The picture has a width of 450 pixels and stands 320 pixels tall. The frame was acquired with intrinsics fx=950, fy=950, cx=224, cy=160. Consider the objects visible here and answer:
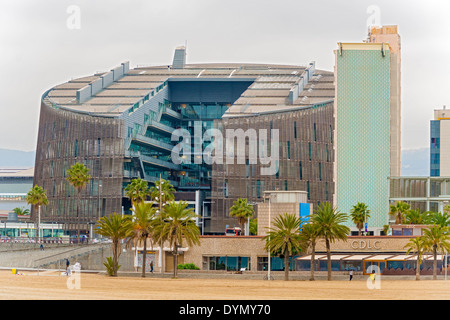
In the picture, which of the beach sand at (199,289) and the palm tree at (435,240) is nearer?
the beach sand at (199,289)

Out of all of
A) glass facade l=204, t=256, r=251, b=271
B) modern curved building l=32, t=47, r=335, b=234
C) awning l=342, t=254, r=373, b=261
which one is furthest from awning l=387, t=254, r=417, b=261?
modern curved building l=32, t=47, r=335, b=234

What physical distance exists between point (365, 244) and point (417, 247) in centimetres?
862

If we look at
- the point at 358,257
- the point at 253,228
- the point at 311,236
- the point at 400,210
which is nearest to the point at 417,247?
the point at 358,257

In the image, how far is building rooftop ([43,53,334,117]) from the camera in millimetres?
171250

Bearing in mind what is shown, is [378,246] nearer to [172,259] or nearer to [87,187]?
[172,259]

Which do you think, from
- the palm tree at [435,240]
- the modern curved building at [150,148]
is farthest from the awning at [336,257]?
the modern curved building at [150,148]

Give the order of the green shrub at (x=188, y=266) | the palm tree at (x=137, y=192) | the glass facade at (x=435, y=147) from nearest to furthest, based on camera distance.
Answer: the green shrub at (x=188, y=266), the palm tree at (x=137, y=192), the glass facade at (x=435, y=147)

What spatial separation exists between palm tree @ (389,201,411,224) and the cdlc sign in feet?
125

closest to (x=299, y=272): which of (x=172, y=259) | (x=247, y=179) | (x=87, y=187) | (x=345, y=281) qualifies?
(x=345, y=281)

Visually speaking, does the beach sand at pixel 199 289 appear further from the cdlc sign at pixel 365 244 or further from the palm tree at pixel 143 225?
the cdlc sign at pixel 365 244

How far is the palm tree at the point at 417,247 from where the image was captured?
8650cm

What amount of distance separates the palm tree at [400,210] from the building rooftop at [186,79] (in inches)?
1475
